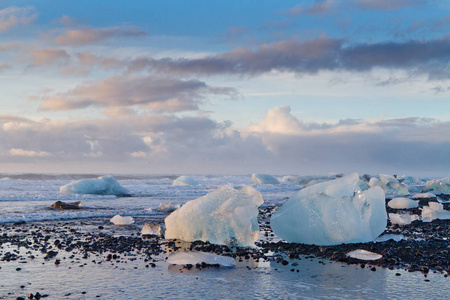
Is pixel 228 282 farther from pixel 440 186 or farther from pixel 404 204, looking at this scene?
pixel 440 186

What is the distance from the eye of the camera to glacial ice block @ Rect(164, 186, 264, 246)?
10.8 m

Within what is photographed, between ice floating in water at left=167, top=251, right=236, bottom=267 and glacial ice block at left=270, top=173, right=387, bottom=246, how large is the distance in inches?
114

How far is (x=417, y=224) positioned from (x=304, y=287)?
9.81m

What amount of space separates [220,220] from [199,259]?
2.43 meters

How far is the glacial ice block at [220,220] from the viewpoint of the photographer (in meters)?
10.8

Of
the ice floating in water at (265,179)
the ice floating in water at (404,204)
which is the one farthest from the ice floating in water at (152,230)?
the ice floating in water at (265,179)

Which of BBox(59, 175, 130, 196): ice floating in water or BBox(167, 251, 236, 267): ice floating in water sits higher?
BBox(59, 175, 130, 196): ice floating in water

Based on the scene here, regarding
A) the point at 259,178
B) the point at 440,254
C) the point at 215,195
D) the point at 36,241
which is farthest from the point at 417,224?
the point at 259,178

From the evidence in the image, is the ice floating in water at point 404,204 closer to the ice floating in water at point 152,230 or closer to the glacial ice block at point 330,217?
the glacial ice block at point 330,217

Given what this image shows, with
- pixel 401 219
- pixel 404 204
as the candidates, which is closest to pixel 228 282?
pixel 401 219

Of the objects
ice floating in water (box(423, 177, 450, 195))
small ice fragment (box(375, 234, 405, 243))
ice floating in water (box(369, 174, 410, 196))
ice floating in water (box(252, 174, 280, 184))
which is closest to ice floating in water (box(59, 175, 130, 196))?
ice floating in water (box(369, 174, 410, 196))

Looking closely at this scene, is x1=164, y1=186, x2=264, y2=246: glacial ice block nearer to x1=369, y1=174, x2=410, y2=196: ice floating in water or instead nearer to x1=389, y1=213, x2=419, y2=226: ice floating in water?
x1=389, y1=213, x2=419, y2=226: ice floating in water

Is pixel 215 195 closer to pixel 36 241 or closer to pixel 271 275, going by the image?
pixel 271 275

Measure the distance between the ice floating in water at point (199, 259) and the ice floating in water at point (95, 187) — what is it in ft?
75.6
